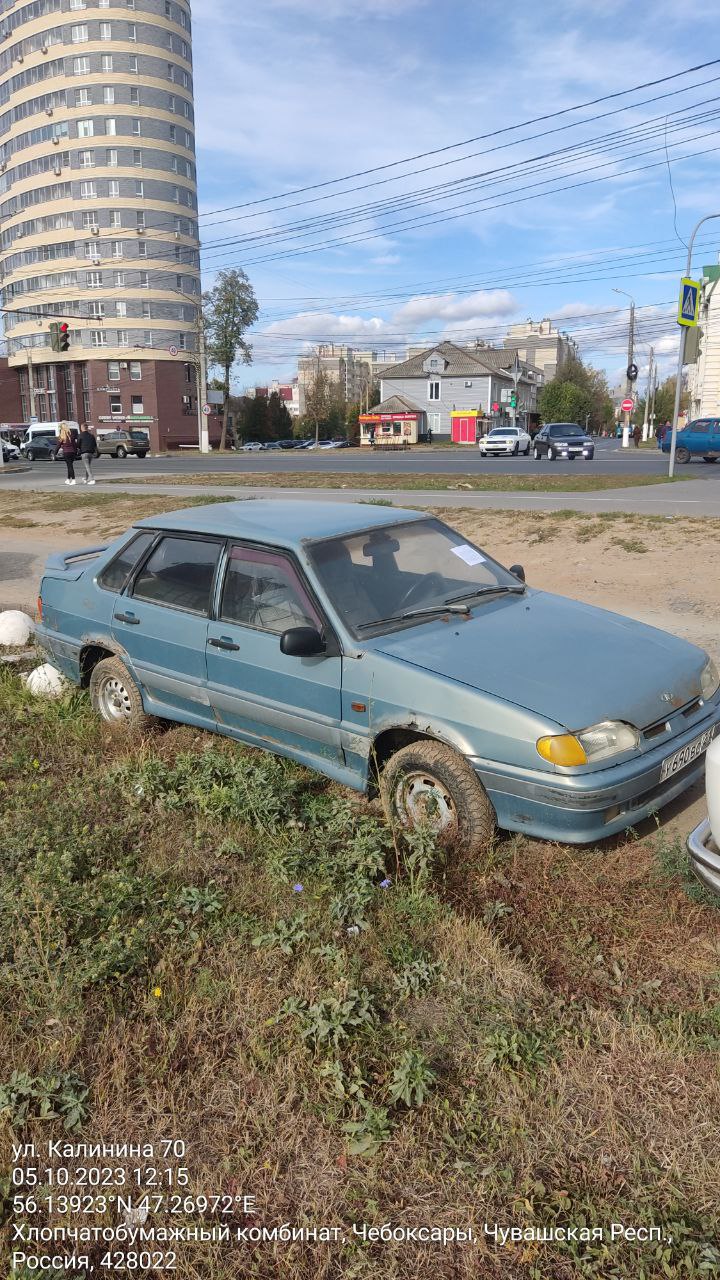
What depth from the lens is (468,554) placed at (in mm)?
4969

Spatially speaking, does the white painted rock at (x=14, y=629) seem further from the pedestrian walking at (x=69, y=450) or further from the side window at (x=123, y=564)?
the pedestrian walking at (x=69, y=450)

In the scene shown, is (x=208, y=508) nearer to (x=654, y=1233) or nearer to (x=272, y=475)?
(x=654, y=1233)

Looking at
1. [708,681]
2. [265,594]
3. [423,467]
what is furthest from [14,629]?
[423,467]

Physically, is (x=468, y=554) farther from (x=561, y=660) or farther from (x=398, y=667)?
(x=398, y=667)

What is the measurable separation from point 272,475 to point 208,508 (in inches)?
852

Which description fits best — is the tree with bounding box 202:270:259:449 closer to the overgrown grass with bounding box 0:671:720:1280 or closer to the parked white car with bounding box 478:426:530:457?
the parked white car with bounding box 478:426:530:457

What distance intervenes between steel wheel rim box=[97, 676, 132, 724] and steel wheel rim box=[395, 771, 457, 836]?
2.12 metres

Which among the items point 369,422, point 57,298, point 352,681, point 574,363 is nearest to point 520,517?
point 352,681

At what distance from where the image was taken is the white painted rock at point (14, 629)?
781cm

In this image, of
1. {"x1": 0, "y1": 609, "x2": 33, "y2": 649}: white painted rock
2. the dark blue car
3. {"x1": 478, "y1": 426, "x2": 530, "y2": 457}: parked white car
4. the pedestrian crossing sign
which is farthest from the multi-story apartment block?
{"x1": 0, "y1": 609, "x2": 33, "y2": 649}: white painted rock

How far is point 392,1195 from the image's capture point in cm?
220

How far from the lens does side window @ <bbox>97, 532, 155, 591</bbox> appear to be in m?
5.29

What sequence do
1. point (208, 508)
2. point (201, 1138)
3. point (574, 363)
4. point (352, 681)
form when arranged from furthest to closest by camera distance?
point (574, 363) → point (208, 508) → point (352, 681) → point (201, 1138)

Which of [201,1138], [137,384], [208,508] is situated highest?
[137,384]
